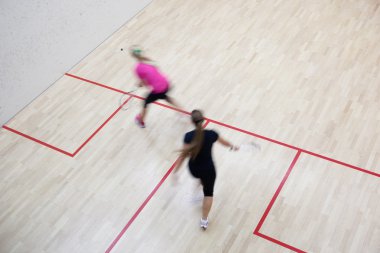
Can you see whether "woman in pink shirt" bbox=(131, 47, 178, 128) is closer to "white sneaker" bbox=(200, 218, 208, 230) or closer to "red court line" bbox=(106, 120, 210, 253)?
"red court line" bbox=(106, 120, 210, 253)

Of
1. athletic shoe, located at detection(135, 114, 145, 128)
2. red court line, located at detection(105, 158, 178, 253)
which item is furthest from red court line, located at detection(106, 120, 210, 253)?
athletic shoe, located at detection(135, 114, 145, 128)

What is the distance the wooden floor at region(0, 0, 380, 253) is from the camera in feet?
12.2

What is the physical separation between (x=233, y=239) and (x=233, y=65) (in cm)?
299

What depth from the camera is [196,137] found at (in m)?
2.88

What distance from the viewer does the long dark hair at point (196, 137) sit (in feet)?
9.34

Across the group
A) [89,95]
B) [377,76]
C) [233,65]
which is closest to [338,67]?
[377,76]

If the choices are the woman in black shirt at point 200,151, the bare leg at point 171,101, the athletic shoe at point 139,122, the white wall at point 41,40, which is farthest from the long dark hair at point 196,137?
the white wall at point 41,40

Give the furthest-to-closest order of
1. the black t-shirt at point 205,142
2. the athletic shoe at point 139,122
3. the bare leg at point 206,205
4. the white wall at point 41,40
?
the white wall at point 41,40
the athletic shoe at point 139,122
the bare leg at point 206,205
the black t-shirt at point 205,142

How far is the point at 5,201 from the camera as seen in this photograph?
169 inches

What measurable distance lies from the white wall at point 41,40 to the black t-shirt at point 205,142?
3.53 meters

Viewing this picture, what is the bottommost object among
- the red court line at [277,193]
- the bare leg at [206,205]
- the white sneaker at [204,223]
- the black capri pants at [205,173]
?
the red court line at [277,193]

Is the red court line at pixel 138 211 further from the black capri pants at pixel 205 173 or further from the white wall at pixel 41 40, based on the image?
the white wall at pixel 41 40

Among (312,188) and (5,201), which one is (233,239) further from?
(5,201)

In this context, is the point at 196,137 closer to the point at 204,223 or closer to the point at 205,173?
the point at 205,173
